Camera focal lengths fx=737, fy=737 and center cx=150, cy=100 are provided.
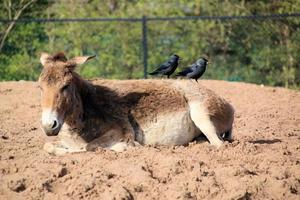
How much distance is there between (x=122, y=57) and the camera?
19422 millimetres

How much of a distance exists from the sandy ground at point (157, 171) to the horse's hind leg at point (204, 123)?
0.51 ft

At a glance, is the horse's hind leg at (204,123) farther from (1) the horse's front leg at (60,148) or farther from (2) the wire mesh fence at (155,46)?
(2) the wire mesh fence at (155,46)

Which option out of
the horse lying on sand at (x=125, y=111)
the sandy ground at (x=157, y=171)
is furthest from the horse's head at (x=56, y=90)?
the sandy ground at (x=157, y=171)

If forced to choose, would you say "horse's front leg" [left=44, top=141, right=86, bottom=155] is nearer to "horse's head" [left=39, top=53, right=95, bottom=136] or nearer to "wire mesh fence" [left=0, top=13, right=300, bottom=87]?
"horse's head" [left=39, top=53, right=95, bottom=136]

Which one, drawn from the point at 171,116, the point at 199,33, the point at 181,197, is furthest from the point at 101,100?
the point at 199,33

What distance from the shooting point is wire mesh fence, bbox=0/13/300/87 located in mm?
18828

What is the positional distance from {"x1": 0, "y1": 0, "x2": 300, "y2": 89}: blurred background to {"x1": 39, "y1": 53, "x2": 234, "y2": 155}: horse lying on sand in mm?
8827

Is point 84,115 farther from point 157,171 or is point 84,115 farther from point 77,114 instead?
point 157,171

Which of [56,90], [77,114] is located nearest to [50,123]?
[56,90]

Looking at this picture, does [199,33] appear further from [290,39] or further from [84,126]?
[84,126]

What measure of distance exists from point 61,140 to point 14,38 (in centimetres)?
1056

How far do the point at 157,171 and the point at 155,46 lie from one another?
1297 cm

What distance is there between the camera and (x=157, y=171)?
7359mm

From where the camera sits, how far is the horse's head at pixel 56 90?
774cm
